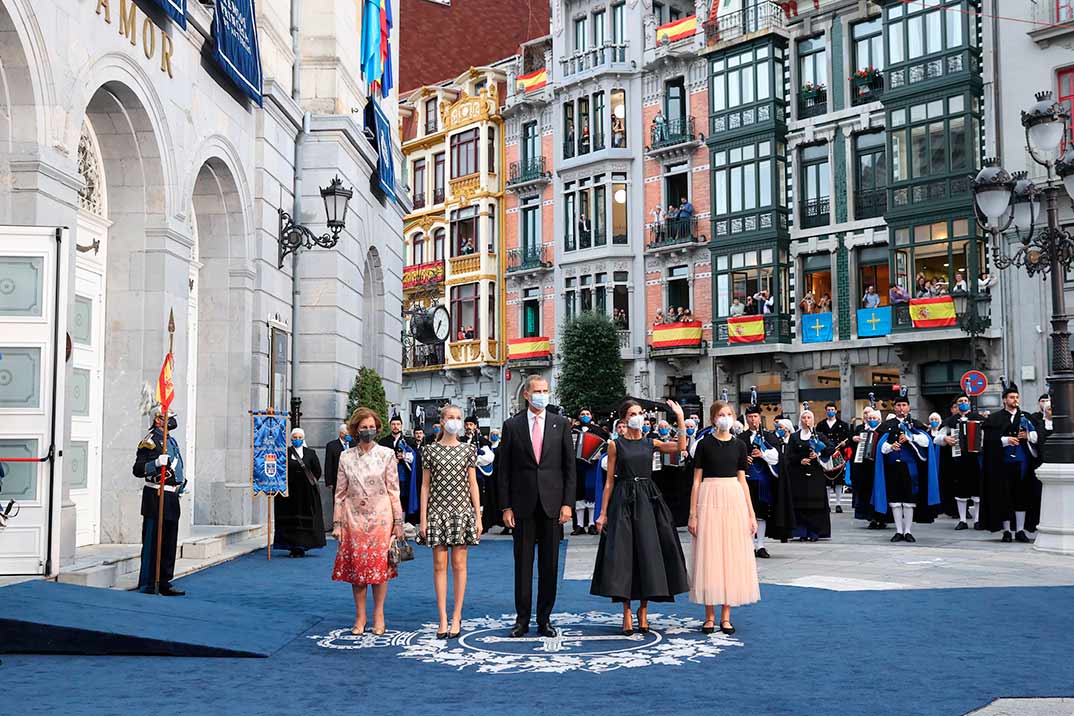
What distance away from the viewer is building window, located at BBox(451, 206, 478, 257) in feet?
156

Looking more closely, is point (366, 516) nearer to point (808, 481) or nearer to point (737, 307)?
point (808, 481)

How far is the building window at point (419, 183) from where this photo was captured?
50719mm

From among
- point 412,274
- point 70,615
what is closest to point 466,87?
point 412,274

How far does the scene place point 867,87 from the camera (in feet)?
114

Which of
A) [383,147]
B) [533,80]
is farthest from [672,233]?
[383,147]

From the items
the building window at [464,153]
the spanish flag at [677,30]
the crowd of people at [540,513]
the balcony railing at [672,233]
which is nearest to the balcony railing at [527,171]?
the building window at [464,153]

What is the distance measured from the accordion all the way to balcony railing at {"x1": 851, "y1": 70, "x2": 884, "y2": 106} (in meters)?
19.2

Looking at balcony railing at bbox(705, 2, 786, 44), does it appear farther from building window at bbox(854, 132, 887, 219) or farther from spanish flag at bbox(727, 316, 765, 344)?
spanish flag at bbox(727, 316, 765, 344)

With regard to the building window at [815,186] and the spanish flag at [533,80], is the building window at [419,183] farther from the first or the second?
the building window at [815,186]

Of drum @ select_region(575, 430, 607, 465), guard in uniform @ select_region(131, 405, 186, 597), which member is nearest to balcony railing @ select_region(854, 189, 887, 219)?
drum @ select_region(575, 430, 607, 465)

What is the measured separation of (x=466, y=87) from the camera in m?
48.5

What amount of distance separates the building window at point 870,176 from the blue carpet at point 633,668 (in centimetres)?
2594

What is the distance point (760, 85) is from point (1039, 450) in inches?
928

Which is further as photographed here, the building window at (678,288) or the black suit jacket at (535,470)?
the building window at (678,288)
